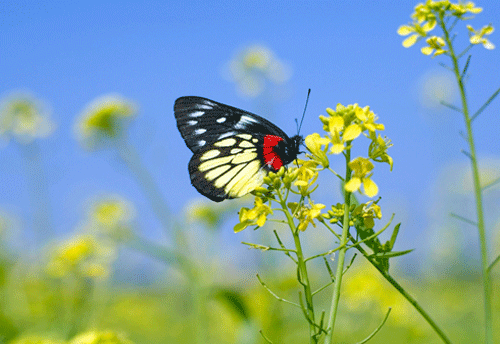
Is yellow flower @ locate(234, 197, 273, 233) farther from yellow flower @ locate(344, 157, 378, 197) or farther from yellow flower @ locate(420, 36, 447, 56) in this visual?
yellow flower @ locate(420, 36, 447, 56)

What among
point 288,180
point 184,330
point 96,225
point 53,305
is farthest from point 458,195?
point 288,180

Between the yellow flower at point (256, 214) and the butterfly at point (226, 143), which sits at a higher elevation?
the butterfly at point (226, 143)

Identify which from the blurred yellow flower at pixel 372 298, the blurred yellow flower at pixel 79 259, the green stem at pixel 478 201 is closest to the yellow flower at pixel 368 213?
the green stem at pixel 478 201

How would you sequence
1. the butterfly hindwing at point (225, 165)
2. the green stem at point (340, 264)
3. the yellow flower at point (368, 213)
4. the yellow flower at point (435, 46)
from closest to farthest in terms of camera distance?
1. the green stem at point (340, 264)
2. the yellow flower at point (368, 213)
3. the yellow flower at point (435, 46)
4. the butterfly hindwing at point (225, 165)

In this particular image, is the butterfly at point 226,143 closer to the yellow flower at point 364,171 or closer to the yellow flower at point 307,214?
the yellow flower at point 307,214

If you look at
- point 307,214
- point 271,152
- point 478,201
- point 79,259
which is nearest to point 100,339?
point 307,214

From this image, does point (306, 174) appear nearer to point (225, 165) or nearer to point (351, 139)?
point (351, 139)

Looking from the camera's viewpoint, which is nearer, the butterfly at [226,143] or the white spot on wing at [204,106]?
the butterfly at [226,143]
